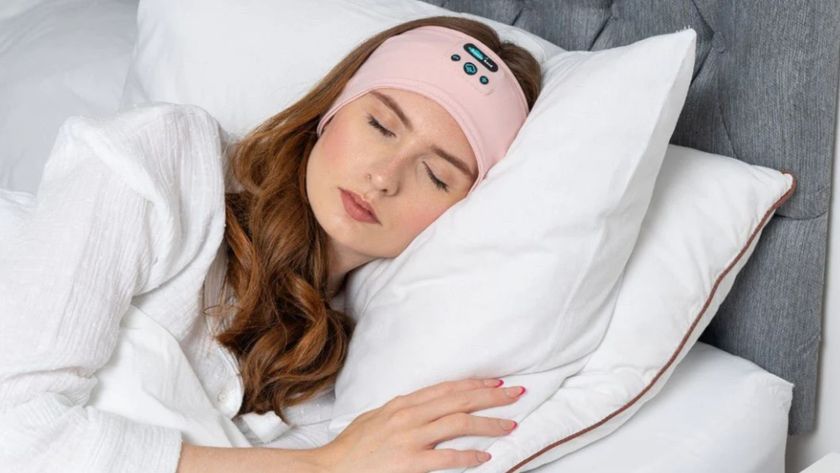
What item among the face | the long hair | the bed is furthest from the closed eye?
the bed

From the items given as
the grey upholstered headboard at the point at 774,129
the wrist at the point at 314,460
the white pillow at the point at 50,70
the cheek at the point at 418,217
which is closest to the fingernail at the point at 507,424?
the wrist at the point at 314,460

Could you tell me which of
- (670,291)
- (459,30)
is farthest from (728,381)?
(459,30)

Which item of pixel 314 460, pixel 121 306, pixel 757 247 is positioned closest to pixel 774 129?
pixel 757 247

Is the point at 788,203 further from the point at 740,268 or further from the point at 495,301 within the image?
the point at 495,301

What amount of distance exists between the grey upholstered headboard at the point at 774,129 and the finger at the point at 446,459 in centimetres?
53

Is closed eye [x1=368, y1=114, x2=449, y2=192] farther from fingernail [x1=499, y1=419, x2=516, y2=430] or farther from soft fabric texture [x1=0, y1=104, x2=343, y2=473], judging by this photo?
fingernail [x1=499, y1=419, x2=516, y2=430]

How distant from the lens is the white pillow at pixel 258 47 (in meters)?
1.63

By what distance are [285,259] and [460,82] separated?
1.11 feet

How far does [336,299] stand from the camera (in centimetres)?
160

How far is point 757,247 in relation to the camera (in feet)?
4.83

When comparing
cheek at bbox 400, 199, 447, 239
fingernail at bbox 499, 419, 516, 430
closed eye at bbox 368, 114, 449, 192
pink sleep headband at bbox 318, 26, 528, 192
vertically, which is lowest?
fingernail at bbox 499, 419, 516, 430

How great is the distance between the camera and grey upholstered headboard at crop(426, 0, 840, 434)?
4.45ft

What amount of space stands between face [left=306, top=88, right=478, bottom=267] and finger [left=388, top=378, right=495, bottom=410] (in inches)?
9.9

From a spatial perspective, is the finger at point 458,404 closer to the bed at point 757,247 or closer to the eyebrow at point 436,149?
the bed at point 757,247
